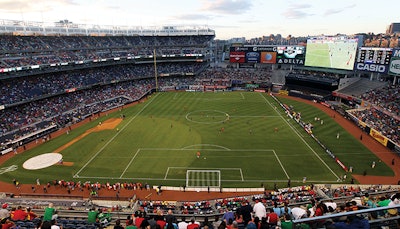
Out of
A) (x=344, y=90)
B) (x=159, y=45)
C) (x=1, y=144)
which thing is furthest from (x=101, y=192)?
(x=159, y=45)

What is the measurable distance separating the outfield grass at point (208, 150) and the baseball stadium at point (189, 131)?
267mm

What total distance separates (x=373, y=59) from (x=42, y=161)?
208 ft

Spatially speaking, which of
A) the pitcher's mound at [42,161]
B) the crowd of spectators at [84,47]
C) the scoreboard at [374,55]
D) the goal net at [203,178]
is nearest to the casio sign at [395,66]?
the scoreboard at [374,55]

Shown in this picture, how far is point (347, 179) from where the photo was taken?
29.2 meters

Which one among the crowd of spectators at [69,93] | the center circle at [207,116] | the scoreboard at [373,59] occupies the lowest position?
the center circle at [207,116]

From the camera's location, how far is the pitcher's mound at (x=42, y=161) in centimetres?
3402

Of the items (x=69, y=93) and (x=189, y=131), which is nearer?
(x=189, y=131)

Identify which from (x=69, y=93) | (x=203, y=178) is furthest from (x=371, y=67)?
(x=69, y=93)

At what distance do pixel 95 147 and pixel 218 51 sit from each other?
78503 millimetres

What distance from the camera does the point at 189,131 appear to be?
4500 centimetres

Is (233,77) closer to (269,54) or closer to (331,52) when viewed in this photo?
(269,54)

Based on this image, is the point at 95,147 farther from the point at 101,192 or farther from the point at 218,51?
the point at 218,51

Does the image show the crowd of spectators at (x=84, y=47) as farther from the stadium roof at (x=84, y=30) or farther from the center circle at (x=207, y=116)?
the center circle at (x=207, y=116)

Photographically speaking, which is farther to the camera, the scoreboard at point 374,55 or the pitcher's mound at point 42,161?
the scoreboard at point 374,55
